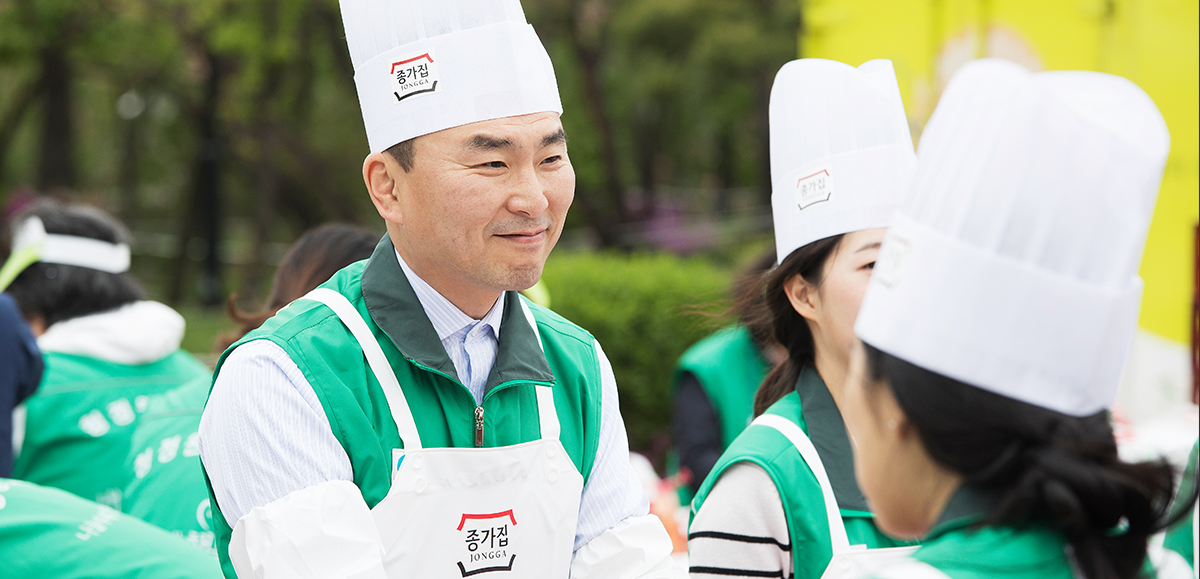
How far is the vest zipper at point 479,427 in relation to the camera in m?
1.79

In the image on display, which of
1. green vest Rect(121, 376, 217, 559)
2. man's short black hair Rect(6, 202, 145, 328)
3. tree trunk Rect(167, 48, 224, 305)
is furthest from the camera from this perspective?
tree trunk Rect(167, 48, 224, 305)

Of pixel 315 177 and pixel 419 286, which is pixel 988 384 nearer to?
pixel 419 286

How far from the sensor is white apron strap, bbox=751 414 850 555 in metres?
1.89

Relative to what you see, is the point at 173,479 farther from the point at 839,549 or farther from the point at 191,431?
the point at 839,549

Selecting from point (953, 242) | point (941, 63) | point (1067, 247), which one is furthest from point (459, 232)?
point (941, 63)

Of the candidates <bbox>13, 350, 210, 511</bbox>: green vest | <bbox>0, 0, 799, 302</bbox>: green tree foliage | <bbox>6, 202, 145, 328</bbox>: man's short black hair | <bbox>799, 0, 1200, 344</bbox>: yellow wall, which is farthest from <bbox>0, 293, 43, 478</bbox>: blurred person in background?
<bbox>0, 0, 799, 302</bbox>: green tree foliage

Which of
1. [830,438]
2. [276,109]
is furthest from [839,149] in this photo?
[276,109]

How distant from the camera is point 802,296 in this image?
7.20ft

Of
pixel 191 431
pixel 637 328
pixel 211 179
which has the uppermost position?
pixel 191 431

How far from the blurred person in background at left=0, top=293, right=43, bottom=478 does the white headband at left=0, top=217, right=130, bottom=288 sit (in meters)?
0.48

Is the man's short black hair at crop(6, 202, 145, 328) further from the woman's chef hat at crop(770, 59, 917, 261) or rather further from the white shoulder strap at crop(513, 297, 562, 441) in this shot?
the woman's chef hat at crop(770, 59, 917, 261)

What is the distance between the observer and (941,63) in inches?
193

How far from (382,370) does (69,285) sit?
2.48m

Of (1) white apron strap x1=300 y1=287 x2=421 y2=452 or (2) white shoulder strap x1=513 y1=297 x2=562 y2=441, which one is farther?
(2) white shoulder strap x1=513 y1=297 x2=562 y2=441
